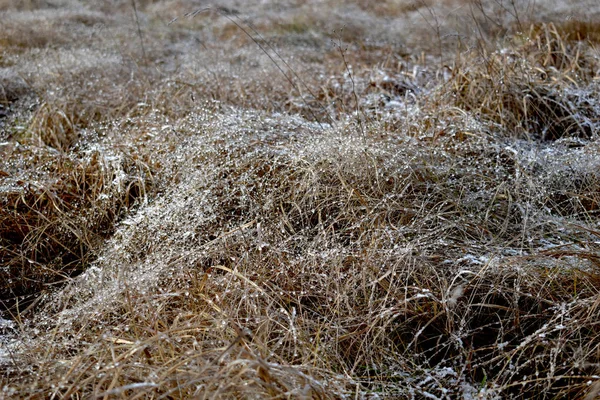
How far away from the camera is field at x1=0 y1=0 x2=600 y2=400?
1258 millimetres

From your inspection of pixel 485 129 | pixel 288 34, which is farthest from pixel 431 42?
pixel 485 129

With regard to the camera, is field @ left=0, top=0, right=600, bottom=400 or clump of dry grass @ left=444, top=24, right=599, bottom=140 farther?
clump of dry grass @ left=444, top=24, right=599, bottom=140

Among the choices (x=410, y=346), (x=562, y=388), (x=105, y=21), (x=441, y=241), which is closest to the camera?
(x=562, y=388)

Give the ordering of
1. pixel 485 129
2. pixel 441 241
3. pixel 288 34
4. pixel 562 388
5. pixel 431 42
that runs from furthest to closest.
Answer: pixel 288 34 < pixel 431 42 < pixel 485 129 < pixel 441 241 < pixel 562 388

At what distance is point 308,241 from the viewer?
68.4 inches

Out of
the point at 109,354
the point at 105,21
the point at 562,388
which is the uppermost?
the point at 105,21

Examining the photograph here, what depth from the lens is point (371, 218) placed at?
1.72 metres

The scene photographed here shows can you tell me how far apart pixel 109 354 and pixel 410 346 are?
0.76 m

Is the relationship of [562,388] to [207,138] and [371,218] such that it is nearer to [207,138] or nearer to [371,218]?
[371,218]

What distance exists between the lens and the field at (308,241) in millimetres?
1258

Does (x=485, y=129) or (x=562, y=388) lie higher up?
(x=485, y=129)

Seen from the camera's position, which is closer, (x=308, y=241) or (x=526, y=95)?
(x=308, y=241)

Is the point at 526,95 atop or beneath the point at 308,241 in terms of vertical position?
atop

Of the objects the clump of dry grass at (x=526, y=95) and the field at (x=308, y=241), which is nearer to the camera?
the field at (x=308, y=241)
